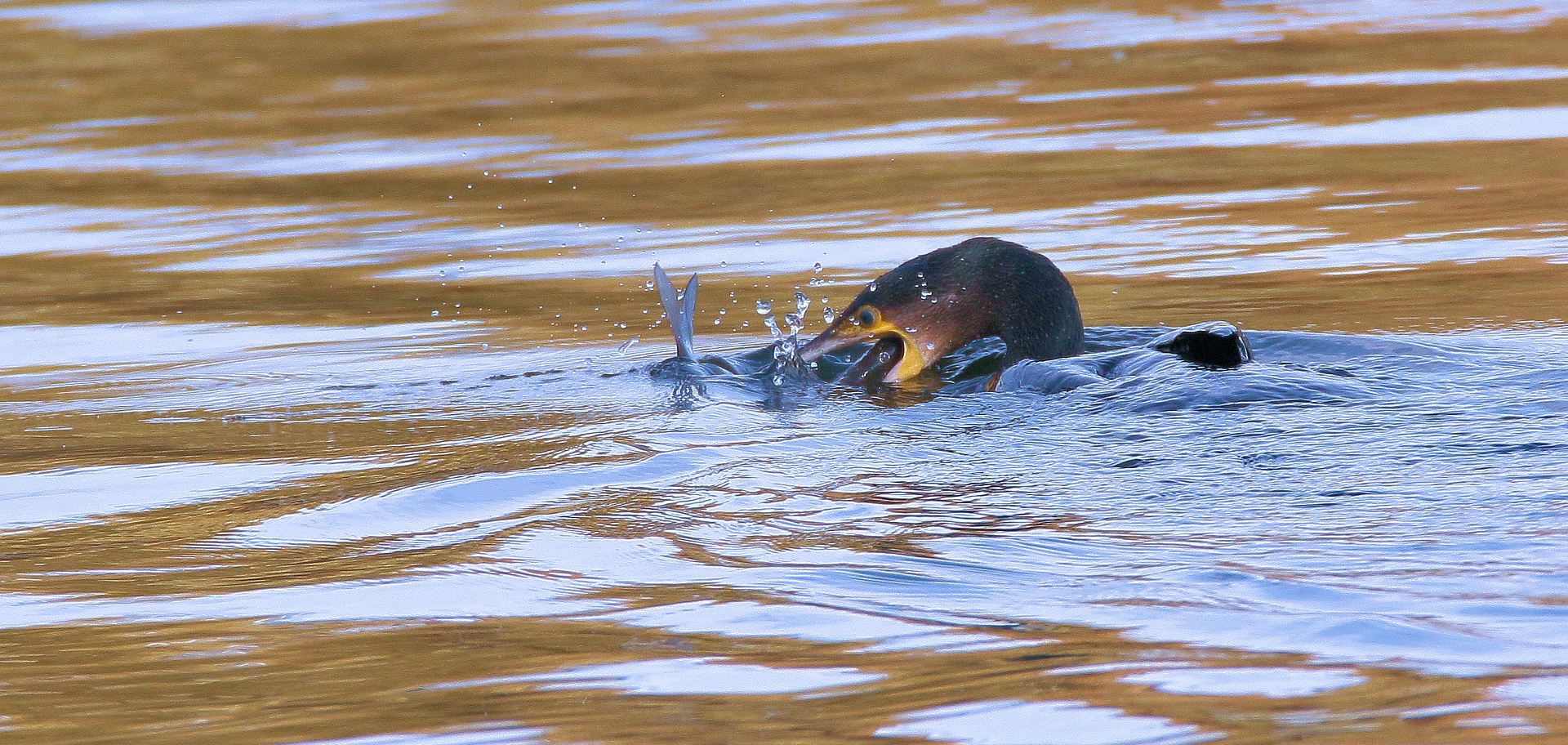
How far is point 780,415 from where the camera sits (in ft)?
17.3

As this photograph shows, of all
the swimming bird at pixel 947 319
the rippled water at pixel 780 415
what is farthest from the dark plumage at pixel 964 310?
the rippled water at pixel 780 415

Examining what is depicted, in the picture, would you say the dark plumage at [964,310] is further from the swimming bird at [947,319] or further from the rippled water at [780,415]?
the rippled water at [780,415]

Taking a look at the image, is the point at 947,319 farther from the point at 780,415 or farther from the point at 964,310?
the point at 780,415

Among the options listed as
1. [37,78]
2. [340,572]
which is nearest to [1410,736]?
[340,572]

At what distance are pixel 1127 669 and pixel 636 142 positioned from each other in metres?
7.53

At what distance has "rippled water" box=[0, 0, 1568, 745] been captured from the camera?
10.6 feet

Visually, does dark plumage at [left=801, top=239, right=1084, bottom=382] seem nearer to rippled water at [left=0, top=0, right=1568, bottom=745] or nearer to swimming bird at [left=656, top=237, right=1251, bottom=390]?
swimming bird at [left=656, top=237, right=1251, bottom=390]

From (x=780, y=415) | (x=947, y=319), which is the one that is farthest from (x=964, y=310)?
(x=780, y=415)

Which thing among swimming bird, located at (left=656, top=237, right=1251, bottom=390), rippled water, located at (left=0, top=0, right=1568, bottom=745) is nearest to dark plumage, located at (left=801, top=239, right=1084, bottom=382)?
swimming bird, located at (left=656, top=237, right=1251, bottom=390)

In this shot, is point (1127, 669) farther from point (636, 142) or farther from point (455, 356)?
point (636, 142)

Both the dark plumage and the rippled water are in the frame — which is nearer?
the rippled water

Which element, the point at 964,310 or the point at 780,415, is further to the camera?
the point at 964,310

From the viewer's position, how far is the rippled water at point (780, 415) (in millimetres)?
3221

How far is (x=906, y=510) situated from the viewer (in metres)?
4.09
